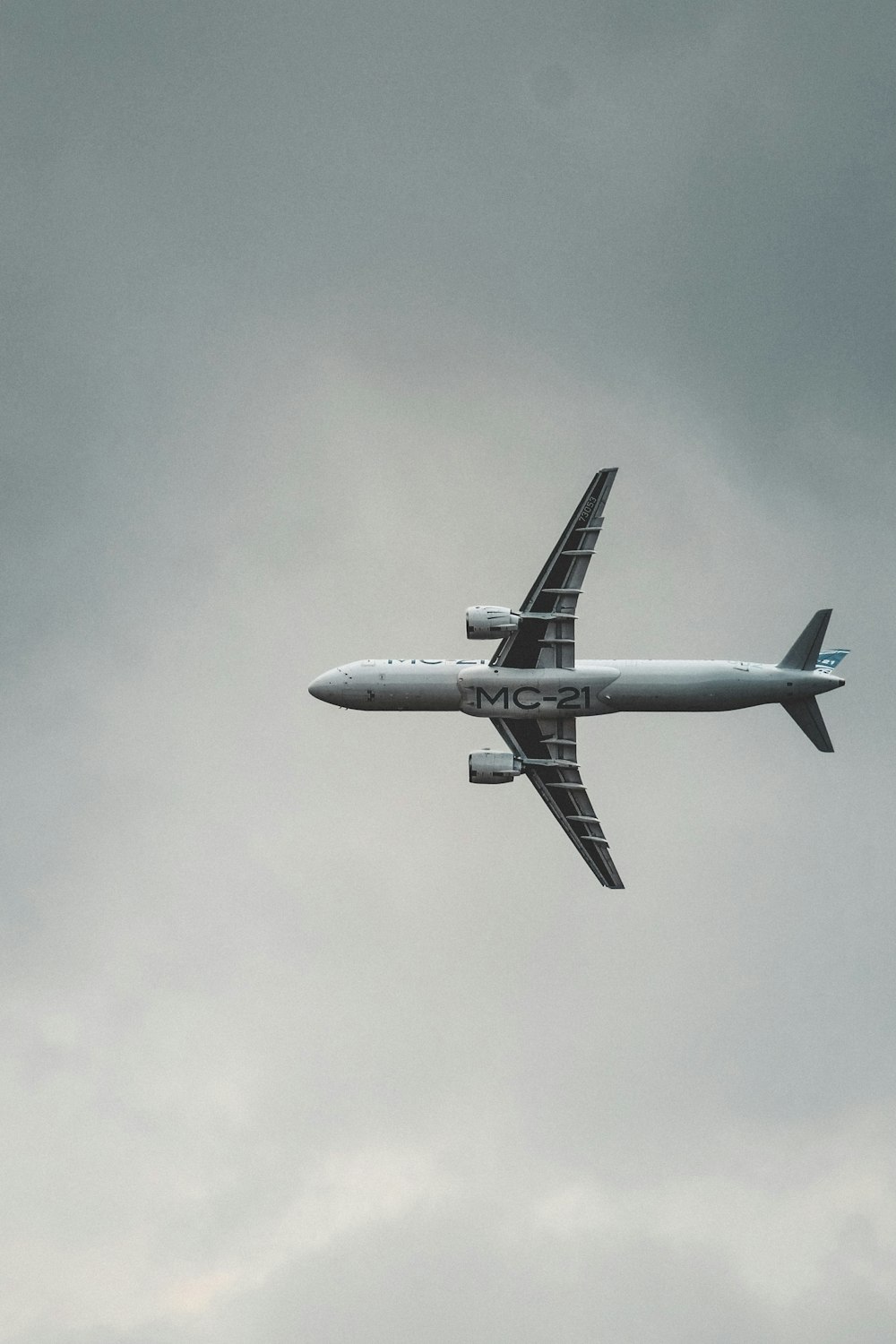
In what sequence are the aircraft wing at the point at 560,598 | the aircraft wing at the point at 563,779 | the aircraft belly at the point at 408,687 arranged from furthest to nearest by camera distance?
the aircraft wing at the point at 563,779 → the aircraft belly at the point at 408,687 → the aircraft wing at the point at 560,598

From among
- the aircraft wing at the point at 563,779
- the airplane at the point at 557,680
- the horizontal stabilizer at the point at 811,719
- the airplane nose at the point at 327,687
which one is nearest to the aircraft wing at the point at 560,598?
the airplane at the point at 557,680

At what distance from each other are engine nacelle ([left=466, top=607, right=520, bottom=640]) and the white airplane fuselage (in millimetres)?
3058

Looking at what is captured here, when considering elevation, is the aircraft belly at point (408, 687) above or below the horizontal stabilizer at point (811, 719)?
above

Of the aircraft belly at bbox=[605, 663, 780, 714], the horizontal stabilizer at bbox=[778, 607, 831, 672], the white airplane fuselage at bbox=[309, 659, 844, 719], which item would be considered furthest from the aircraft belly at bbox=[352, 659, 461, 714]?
the horizontal stabilizer at bbox=[778, 607, 831, 672]

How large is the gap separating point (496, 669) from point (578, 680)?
5.60 metres

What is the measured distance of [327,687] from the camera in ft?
542

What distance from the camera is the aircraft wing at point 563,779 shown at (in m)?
165

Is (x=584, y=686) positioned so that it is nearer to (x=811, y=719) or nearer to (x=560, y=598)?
(x=560, y=598)

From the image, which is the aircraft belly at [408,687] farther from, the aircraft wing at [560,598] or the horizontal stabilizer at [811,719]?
the horizontal stabilizer at [811,719]

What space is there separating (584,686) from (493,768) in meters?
8.62

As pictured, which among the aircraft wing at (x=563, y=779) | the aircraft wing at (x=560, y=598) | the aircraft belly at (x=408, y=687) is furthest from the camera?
the aircraft wing at (x=563, y=779)

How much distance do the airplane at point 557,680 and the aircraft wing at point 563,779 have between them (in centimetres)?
12

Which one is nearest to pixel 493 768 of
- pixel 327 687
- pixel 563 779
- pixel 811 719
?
pixel 563 779

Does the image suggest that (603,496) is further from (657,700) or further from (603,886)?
(603,886)
